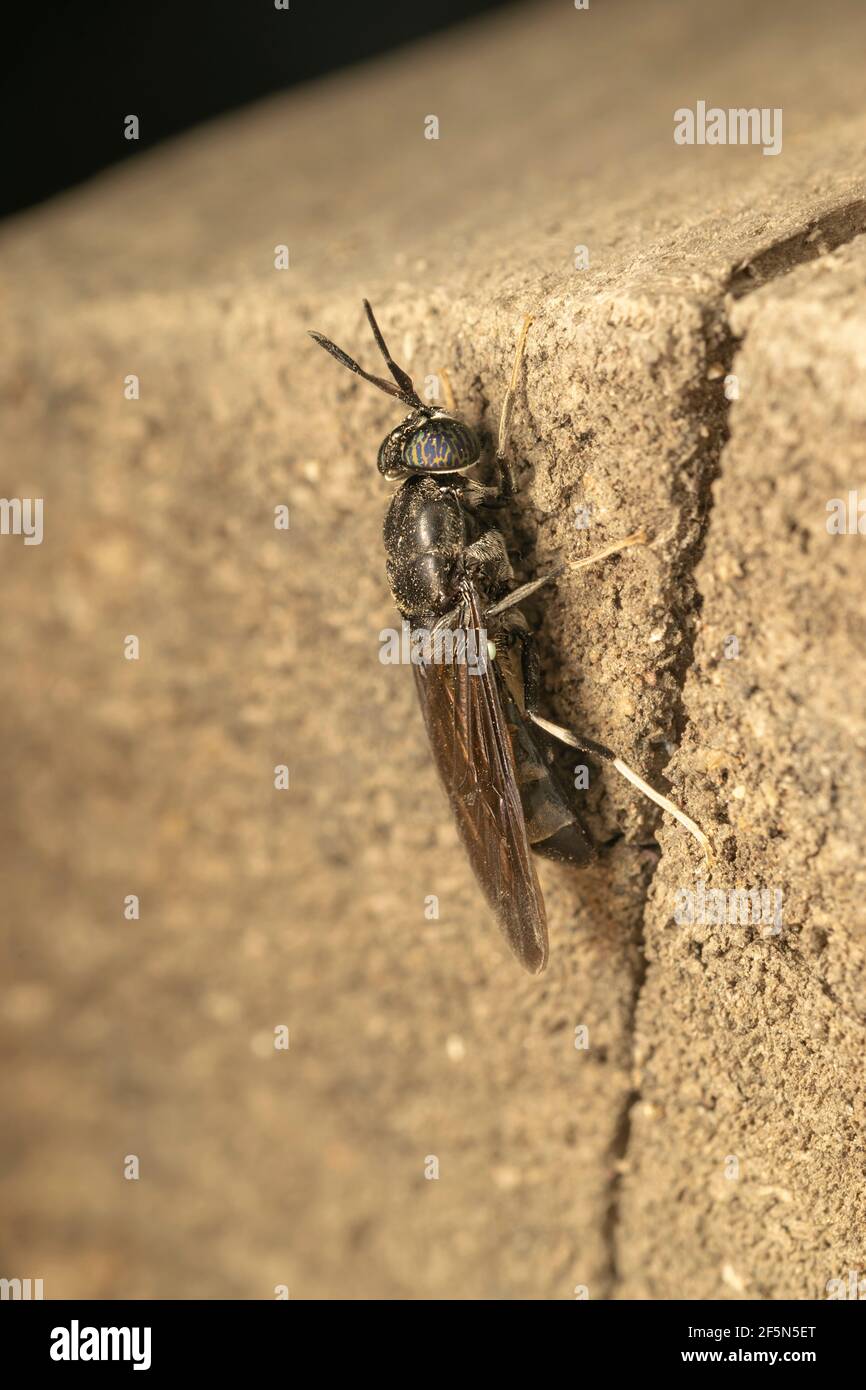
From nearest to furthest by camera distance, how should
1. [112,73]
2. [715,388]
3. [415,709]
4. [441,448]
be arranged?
[715,388], [441,448], [415,709], [112,73]

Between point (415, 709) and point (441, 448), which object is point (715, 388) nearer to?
point (441, 448)

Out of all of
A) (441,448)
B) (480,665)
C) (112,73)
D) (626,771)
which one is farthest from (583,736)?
(112,73)

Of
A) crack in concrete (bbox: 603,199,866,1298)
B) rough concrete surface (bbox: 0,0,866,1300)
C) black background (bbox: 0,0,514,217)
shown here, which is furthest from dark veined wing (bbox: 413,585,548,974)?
black background (bbox: 0,0,514,217)

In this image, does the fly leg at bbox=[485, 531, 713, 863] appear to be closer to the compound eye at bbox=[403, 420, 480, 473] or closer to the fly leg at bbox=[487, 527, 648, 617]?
the fly leg at bbox=[487, 527, 648, 617]

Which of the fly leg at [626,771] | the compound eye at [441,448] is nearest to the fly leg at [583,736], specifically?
the fly leg at [626,771]

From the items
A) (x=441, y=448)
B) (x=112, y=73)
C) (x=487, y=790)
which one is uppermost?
(x=112, y=73)

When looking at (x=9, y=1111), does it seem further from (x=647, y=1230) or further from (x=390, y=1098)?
(x=647, y=1230)
